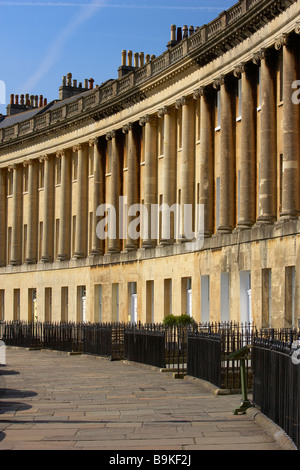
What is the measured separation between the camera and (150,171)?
154 feet

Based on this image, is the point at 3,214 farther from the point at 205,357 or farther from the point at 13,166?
the point at 205,357

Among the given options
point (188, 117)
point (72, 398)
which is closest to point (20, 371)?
point (72, 398)

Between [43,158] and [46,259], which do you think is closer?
[46,259]

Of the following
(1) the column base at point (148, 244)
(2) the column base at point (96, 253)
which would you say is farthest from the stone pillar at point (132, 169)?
(2) the column base at point (96, 253)

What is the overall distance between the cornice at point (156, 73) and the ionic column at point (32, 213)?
1.85 meters

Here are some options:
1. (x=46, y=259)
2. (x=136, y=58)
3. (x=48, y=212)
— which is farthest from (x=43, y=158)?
(x=136, y=58)

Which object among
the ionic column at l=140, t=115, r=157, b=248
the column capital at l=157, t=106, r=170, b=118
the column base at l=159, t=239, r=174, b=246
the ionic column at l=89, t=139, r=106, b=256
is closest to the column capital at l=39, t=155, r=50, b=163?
the ionic column at l=89, t=139, r=106, b=256

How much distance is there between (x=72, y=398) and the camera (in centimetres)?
2044

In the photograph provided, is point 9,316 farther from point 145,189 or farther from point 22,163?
point 145,189

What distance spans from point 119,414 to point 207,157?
23.6 metres

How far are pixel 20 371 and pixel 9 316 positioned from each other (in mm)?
35437

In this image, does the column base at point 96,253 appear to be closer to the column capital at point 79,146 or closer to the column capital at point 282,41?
the column capital at point 79,146

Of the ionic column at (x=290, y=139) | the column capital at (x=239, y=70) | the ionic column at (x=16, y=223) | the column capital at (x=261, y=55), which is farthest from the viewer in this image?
the ionic column at (x=16, y=223)

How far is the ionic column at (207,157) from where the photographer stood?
130 ft
